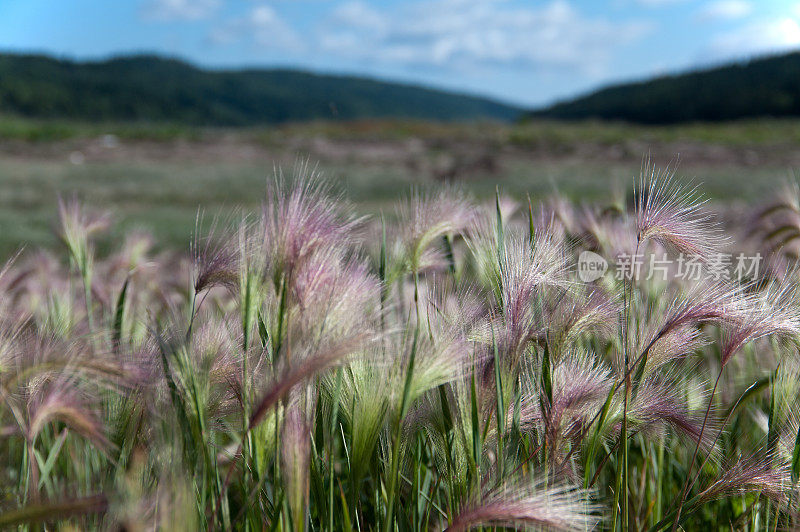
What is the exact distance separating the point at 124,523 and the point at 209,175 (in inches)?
751

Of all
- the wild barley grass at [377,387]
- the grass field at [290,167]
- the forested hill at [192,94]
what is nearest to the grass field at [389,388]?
the wild barley grass at [377,387]

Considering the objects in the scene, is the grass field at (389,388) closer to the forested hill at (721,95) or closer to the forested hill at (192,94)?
the forested hill at (192,94)

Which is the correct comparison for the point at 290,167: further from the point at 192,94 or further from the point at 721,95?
the point at 192,94

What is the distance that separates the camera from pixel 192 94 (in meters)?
111

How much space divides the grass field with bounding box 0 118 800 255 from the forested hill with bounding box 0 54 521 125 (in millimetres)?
26848

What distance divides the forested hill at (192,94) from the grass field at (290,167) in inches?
1057

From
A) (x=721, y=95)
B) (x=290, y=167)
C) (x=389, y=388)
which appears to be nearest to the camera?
(x=389, y=388)

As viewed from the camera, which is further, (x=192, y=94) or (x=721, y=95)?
(x=192, y=94)

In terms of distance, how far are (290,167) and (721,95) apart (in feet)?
232

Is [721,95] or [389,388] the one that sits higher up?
[721,95]

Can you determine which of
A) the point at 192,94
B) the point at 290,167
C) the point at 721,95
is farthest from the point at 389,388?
the point at 192,94

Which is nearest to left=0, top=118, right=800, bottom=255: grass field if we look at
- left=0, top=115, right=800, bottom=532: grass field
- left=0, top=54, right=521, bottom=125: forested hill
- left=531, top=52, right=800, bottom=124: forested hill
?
left=0, top=115, right=800, bottom=532: grass field

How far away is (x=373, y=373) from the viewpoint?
3.46 ft

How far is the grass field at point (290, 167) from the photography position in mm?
12172
